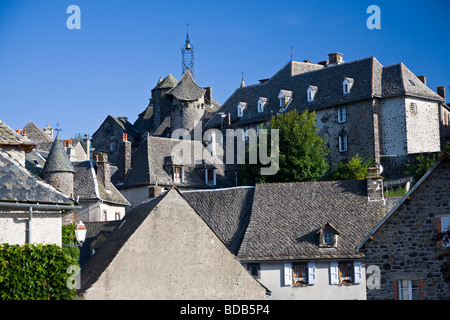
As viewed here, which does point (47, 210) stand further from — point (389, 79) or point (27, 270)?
point (389, 79)

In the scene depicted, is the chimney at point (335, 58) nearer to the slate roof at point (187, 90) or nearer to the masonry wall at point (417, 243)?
the slate roof at point (187, 90)

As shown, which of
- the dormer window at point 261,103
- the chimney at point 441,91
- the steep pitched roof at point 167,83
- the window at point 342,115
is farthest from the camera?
the steep pitched roof at point 167,83

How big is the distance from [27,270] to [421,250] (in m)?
15.1

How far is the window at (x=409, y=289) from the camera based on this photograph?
29.6 m

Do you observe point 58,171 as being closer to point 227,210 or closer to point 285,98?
point 227,210

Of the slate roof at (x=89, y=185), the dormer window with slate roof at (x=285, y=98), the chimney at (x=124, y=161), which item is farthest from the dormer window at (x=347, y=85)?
the slate roof at (x=89, y=185)

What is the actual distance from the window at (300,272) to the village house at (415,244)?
10.4 metres

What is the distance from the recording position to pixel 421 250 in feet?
96.9

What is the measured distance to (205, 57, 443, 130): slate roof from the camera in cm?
→ 7338

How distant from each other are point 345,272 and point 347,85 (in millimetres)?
36964

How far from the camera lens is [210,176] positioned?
229 ft

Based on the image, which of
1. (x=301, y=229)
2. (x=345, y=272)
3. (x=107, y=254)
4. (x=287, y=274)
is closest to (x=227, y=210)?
(x=301, y=229)
